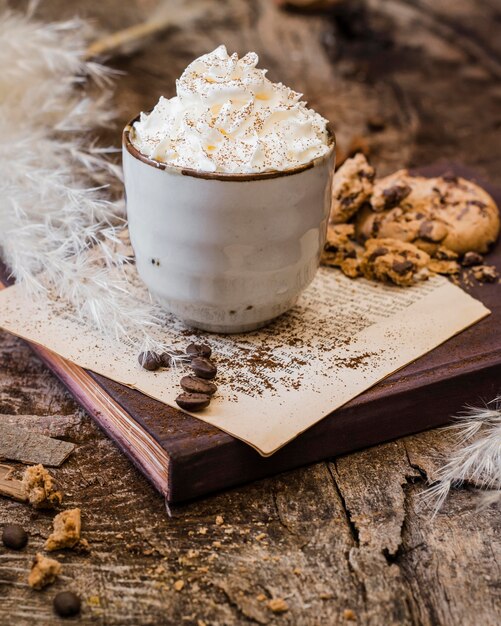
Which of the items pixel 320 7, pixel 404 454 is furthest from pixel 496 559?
pixel 320 7

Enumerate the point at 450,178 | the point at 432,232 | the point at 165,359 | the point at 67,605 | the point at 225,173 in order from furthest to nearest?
the point at 450,178 < the point at 432,232 < the point at 165,359 < the point at 225,173 < the point at 67,605

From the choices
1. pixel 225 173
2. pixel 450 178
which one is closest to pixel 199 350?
pixel 225 173

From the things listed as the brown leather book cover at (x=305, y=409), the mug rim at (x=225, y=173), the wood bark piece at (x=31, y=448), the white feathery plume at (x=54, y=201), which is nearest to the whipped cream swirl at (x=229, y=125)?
the mug rim at (x=225, y=173)

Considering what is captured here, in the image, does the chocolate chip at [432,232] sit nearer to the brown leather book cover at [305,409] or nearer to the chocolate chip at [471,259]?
the chocolate chip at [471,259]

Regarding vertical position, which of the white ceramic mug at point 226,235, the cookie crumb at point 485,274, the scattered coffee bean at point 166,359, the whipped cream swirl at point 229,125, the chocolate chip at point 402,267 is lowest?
the cookie crumb at point 485,274

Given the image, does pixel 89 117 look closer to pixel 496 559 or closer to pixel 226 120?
pixel 226 120

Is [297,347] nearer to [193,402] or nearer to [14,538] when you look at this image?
[193,402]

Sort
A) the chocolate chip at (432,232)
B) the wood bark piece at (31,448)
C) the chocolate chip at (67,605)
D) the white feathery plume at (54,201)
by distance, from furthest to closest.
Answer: the chocolate chip at (432,232), the white feathery plume at (54,201), the wood bark piece at (31,448), the chocolate chip at (67,605)
